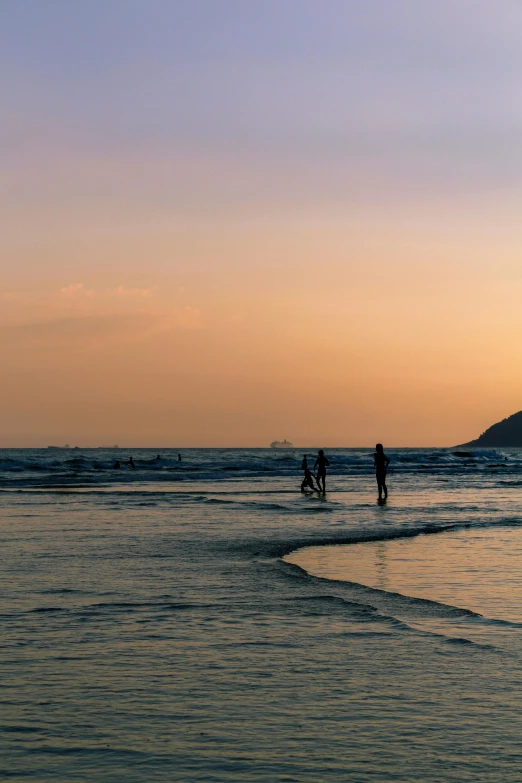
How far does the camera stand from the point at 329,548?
17.0 metres

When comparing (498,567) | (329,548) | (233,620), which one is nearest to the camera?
(233,620)

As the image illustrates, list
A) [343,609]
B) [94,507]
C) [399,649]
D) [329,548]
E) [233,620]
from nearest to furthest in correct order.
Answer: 1. [399,649]
2. [233,620]
3. [343,609]
4. [329,548]
5. [94,507]

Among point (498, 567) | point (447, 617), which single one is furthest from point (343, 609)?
point (498, 567)

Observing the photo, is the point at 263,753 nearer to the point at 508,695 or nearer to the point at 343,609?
the point at 508,695

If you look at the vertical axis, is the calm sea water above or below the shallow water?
above

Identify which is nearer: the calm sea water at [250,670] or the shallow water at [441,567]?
the calm sea water at [250,670]

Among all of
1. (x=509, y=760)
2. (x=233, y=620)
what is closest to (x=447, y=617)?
(x=233, y=620)

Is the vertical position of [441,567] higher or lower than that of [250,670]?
lower

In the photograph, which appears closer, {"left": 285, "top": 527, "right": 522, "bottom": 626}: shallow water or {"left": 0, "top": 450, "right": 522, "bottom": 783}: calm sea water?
{"left": 0, "top": 450, "right": 522, "bottom": 783}: calm sea water

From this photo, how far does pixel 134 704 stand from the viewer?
652 centimetres

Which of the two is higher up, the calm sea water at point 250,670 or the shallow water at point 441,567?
the calm sea water at point 250,670

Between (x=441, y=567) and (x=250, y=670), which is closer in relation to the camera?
(x=250, y=670)

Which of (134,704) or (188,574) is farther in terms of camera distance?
(188,574)

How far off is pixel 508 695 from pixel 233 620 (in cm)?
352
